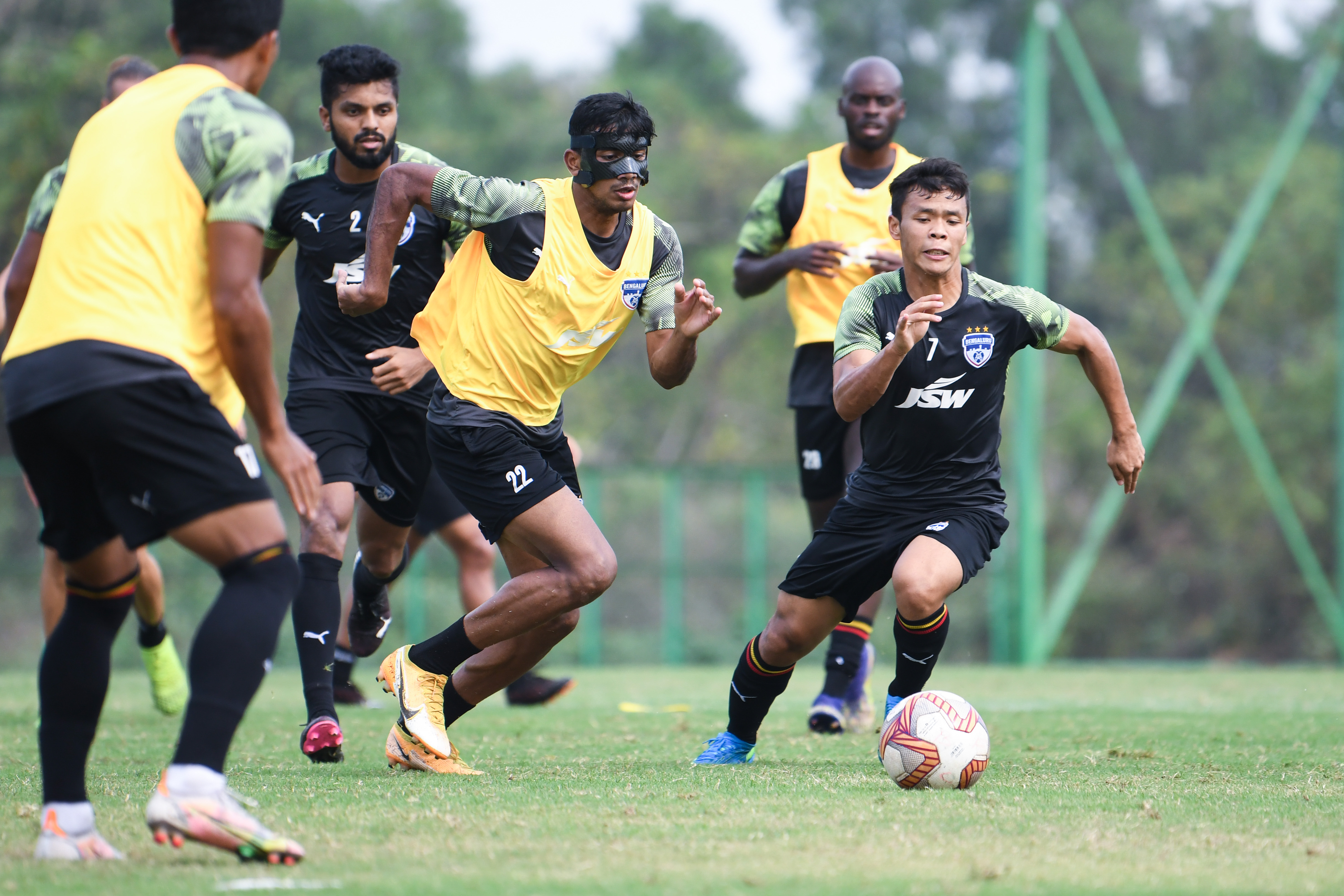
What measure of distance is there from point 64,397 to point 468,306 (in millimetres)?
2186

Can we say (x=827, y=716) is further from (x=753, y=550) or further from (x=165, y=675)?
(x=753, y=550)

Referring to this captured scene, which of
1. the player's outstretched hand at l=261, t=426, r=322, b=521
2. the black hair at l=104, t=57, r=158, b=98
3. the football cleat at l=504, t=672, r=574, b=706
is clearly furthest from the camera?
the football cleat at l=504, t=672, r=574, b=706

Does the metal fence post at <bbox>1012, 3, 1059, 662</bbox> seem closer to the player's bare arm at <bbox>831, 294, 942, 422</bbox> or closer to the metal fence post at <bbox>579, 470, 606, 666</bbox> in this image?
the metal fence post at <bbox>579, 470, 606, 666</bbox>

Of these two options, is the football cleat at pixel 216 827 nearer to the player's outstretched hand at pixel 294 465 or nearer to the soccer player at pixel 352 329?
the player's outstretched hand at pixel 294 465

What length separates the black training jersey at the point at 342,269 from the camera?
6.14 metres

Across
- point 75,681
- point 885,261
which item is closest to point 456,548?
point 885,261

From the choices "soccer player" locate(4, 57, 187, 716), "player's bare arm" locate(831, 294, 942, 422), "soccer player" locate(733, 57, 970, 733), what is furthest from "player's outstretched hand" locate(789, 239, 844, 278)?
"soccer player" locate(4, 57, 187, 716)

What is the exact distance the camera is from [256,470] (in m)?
3.48

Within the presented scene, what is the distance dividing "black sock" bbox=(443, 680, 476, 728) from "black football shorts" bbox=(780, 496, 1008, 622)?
1.23 metres

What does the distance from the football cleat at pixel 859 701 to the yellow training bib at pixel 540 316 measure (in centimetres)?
226

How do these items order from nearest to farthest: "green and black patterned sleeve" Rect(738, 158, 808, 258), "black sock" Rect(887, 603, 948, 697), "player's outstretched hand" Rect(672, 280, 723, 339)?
"player's outstretched hand" Rect(672, 280, 723, 339) < "black sock" Rect(887, 603, 948, 697) < "green and black patterned sleeve" Rect(738, 158, 808, 258)

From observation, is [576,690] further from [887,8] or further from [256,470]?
[887,8]

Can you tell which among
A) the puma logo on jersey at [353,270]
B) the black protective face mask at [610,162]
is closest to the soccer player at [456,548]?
the puma logo on jersey at [353,270]

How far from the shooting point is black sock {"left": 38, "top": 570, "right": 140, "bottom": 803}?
3490 mm
